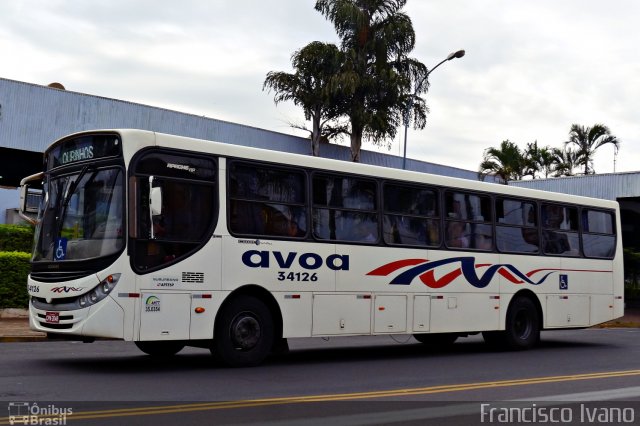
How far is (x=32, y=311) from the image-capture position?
38.7 ft

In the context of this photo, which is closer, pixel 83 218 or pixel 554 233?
pixel 83 218

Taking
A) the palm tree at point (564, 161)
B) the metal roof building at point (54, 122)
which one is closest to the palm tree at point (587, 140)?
the palm tree at point (564, 161)

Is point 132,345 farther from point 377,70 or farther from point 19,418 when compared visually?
point 377,70

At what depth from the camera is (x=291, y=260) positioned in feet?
42.3

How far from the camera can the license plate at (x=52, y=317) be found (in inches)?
441

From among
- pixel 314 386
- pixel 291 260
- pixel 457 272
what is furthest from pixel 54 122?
pixel 314 386

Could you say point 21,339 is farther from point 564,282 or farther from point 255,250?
point 564,282

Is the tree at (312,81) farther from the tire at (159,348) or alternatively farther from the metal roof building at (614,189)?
the tire at (159,348)

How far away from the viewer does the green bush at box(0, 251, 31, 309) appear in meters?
21.1

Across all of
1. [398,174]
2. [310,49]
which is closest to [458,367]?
[398,174]

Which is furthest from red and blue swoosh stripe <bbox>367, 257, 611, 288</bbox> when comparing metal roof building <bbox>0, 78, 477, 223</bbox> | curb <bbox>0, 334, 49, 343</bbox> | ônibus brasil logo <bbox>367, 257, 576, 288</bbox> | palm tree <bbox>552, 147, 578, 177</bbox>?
palm tree <bbox>552, 147, 578, 177</bbox>

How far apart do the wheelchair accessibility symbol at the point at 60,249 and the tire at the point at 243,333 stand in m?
2.27

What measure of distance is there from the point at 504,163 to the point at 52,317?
130ft

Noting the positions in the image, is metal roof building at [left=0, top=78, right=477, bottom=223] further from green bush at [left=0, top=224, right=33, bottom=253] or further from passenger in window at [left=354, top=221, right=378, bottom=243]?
passenger in window at [left=354, top=221, right=378, bottom=243]
